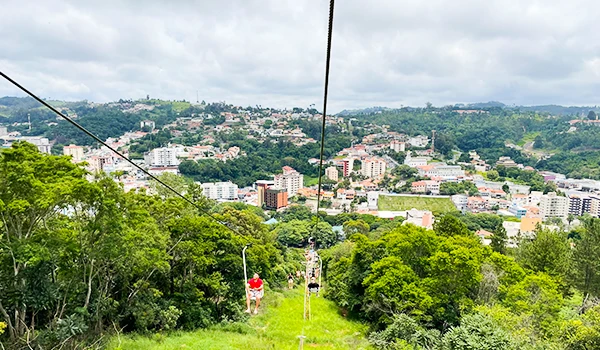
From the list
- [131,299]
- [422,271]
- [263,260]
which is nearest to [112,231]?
[131,299]

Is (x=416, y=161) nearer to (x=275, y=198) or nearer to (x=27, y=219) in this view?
(x=275, y=198)

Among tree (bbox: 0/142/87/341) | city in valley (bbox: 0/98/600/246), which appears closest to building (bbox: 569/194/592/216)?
city in valley (bbox: 0/98/600/246)

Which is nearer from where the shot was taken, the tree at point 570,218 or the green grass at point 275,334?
the green grass at point 275,334

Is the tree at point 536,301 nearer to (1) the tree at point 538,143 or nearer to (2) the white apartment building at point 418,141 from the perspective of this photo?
(2) the white apartment building at point 418,141

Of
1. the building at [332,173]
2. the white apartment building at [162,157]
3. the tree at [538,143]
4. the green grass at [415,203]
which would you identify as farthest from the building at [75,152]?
the tree at [538,143]

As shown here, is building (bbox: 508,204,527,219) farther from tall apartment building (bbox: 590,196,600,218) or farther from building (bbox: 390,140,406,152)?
building (bbox: 390,140,406,152)

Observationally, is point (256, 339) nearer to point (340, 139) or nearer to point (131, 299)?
point (131, 299)

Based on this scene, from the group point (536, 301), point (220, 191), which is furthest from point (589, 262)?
point (220, 191)
